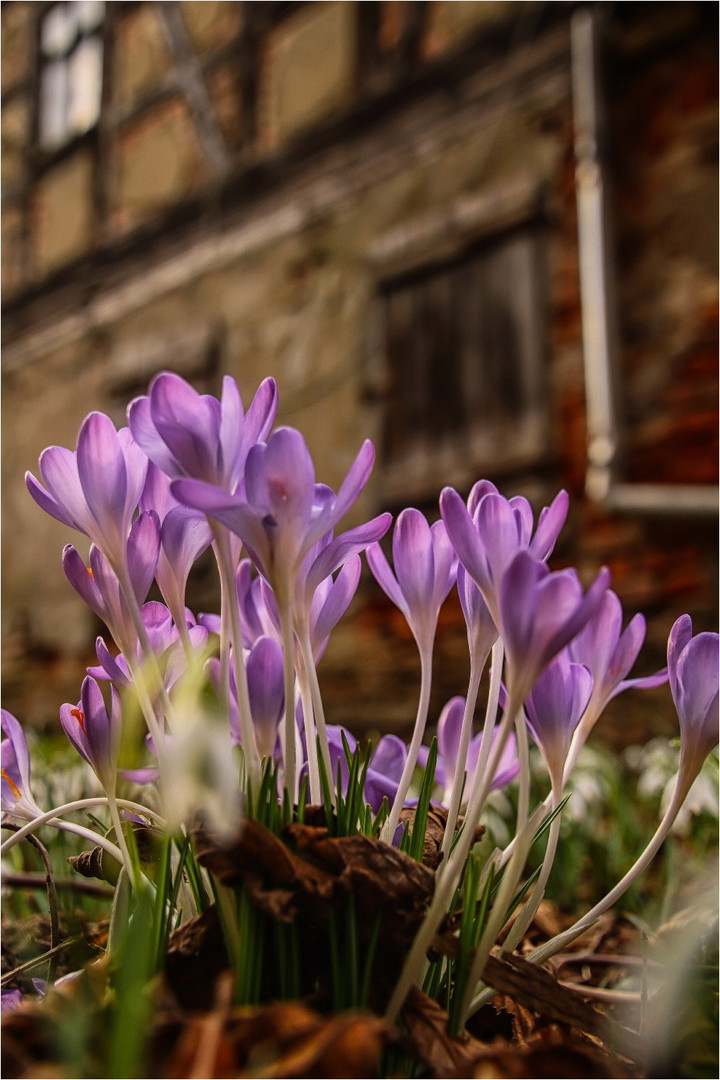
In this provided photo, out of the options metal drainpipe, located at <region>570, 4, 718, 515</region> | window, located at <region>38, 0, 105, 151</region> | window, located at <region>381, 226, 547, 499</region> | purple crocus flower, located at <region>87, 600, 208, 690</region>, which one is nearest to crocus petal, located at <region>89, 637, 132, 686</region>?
purple crocus flower, located at <region>87, 600, 208, 690</region>

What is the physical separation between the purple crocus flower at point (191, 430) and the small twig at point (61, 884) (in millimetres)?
502

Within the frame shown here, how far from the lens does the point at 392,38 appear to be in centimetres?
594

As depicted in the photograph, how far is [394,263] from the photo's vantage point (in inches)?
229

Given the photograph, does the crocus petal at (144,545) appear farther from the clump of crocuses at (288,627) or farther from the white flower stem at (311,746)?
the white flower stem at (311,746)

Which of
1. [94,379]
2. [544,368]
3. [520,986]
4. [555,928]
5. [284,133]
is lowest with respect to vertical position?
[555,928]

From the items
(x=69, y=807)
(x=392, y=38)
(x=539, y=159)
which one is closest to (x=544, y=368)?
(x=539, y=159)

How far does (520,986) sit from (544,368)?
4.62m

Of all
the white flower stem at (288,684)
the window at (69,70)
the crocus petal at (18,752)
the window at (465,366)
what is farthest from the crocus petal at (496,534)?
the window at (69,70)

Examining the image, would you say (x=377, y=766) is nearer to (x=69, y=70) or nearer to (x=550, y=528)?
(x=550, y=528)

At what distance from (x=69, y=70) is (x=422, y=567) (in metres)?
9.57

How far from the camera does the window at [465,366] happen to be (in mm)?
5027

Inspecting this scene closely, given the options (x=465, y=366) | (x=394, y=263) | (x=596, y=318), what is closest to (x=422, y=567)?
(x=596, y=318)

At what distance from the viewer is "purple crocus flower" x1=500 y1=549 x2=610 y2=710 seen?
464 mm

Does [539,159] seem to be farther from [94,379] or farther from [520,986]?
[520,986]
